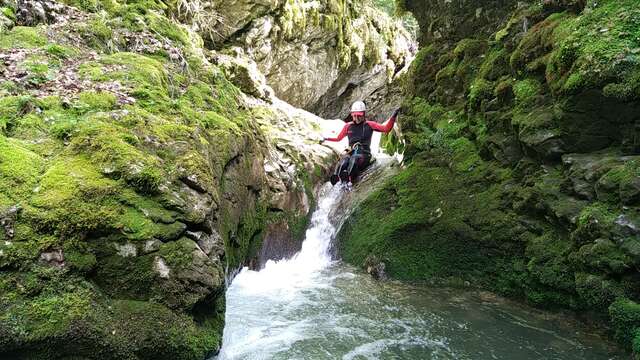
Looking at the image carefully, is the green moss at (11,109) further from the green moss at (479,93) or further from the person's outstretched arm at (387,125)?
the person's outstretched arm at (387,125)

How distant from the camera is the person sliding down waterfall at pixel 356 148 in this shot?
12547 mm

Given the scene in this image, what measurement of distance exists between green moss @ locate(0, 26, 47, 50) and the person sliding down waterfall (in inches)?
305

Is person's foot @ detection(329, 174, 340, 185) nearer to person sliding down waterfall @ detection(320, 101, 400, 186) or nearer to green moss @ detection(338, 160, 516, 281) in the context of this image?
person sliding down waterfall @ detection(320, 101, 400, 186)

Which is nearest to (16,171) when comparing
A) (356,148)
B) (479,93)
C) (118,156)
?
(118,156)

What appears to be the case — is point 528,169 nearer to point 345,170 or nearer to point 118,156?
point 118,156

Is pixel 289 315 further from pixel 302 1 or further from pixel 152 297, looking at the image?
pixel 302 1

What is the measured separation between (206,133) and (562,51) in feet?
17.8

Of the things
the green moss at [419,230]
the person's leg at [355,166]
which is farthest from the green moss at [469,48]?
the person's leg at [355,166]

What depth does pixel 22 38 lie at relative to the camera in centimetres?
689

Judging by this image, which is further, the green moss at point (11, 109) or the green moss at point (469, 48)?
the green moss at point (469, 48)

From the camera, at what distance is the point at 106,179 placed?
452 cm

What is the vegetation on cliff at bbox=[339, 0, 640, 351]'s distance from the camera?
5.39 m

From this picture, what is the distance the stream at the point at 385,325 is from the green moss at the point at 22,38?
489 cm

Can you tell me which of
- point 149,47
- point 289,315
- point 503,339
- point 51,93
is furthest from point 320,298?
point 149,47
